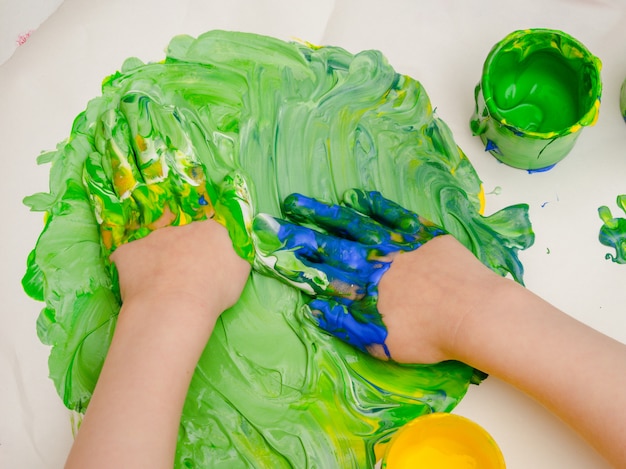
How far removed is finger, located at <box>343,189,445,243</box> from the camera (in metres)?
1.02

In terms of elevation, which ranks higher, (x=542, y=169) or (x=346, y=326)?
(x=542, y=169)

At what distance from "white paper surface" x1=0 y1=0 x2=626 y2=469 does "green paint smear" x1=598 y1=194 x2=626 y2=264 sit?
1cm

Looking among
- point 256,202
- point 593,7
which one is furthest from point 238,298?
point 593,7

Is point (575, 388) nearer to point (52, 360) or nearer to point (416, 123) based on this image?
point (416, 123)

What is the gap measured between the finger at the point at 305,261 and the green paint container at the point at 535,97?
31 cm

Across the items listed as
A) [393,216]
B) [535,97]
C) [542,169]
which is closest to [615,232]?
[542,169]

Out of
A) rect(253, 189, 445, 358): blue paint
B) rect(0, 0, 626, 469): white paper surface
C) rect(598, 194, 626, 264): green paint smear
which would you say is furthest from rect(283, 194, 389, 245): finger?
rect(598, 194, 626, 264): green paint smear

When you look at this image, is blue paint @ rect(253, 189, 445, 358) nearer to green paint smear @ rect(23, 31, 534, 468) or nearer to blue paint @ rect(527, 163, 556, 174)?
green paint smear @ rect(23, 31, 534, 468)

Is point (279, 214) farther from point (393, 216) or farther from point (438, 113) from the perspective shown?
point (438, 113)

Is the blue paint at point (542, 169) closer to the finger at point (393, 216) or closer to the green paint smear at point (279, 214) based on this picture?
the green paint smear at point (279, 214)

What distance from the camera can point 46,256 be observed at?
103cm

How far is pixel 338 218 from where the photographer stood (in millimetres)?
1035

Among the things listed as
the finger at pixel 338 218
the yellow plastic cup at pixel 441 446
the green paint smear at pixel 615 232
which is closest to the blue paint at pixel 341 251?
the finger at pixel 338 218

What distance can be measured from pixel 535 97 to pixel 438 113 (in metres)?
0.16
